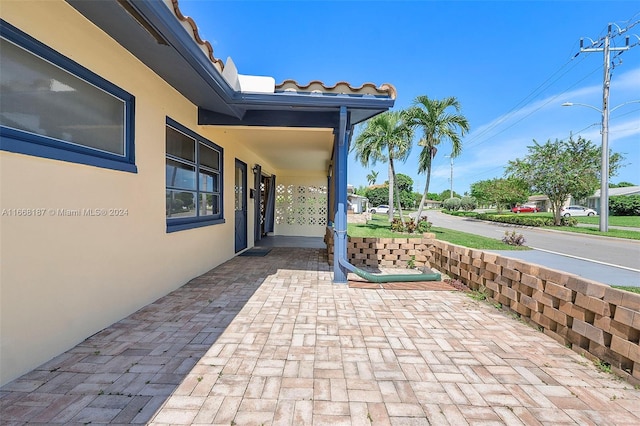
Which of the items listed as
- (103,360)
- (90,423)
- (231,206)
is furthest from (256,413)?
(231,206)

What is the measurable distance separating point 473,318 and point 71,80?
5.00m

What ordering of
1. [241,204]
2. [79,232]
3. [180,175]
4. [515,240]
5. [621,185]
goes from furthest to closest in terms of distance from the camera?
[621,185] < [515,240] < [241,204] < [180,175] < [79,232]

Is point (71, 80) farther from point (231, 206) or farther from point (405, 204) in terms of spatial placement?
point (405, 204)

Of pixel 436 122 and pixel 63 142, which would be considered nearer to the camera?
pixel 63 142

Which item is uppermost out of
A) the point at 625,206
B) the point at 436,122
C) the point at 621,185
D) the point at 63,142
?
the point at 621,185

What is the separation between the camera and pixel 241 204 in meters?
7.62

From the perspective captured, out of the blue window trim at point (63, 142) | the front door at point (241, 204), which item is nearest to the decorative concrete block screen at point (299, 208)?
the front door at point (241, 204)

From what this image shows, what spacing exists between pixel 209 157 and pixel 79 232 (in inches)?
126

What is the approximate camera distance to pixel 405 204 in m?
56.8

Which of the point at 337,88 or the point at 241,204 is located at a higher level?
the point at 337,88

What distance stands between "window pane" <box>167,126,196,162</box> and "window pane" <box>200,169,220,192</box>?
432 millimetres

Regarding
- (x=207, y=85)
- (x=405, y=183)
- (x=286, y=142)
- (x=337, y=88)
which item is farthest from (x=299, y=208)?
(x=405, y=183)

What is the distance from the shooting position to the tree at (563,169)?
Result: 1695cm

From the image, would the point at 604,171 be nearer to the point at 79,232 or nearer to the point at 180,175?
the point at 180,175
